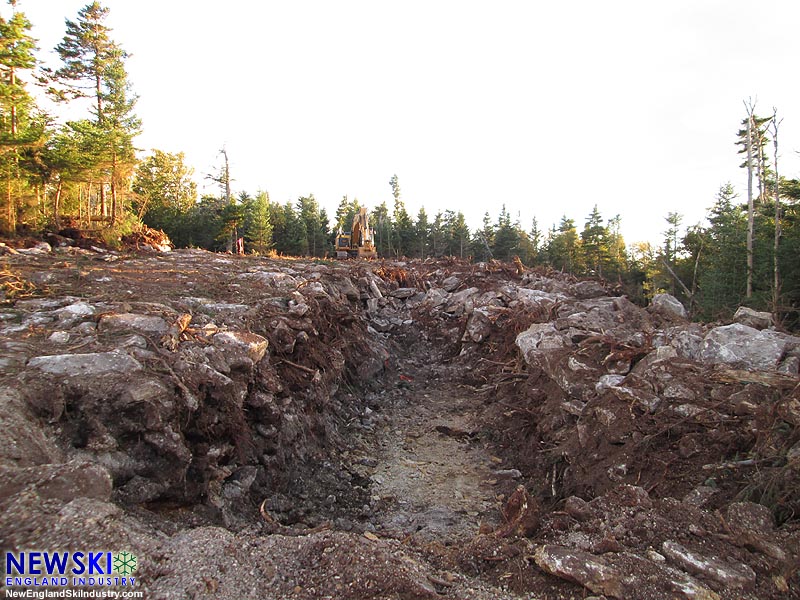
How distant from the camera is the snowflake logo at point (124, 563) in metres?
2.31

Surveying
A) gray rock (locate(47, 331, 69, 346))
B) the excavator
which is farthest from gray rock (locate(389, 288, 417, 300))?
gray rock (locate(47, 331, 69, 346))

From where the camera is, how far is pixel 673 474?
398cm

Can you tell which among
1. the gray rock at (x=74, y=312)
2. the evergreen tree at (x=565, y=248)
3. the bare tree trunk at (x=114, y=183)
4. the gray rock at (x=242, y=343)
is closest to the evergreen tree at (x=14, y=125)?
the bare tree trunk at (x=114, y=183)

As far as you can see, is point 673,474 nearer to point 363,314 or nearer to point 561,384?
point 561,384

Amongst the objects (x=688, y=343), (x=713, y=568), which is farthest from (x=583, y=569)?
(x=688, y=343)

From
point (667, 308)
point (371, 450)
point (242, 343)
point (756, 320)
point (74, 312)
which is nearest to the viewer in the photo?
point (74, 312)

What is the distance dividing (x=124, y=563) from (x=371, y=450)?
444cm

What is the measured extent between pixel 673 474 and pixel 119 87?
38.6 m

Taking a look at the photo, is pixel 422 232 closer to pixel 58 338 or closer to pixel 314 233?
pixel 314 233

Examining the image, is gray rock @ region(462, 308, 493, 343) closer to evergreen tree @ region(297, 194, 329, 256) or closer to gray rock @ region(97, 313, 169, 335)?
gray rock @ region(97, 313, 169, 335)

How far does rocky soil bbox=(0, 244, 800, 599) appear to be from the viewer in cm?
261

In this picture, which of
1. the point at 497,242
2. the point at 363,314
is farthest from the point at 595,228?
the point at 363,314

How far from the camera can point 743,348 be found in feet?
16.9

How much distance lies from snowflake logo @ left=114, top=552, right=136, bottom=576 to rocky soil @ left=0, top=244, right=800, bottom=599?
0.07 m
